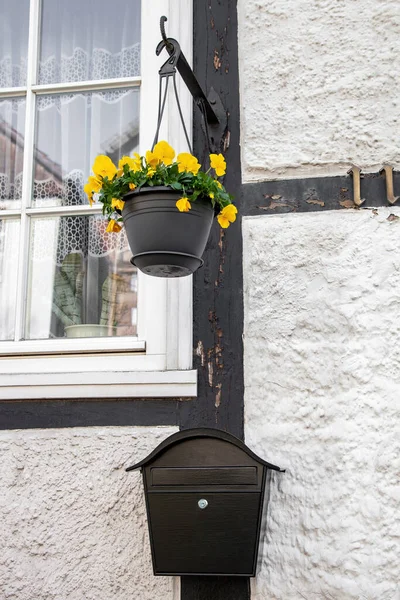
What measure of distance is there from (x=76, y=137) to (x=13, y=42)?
0.49 meters

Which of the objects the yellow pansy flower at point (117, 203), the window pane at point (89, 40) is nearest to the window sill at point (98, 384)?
the yellow pansy flower at point (117, 203)

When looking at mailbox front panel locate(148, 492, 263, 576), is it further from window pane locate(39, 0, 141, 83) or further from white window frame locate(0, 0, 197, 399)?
window pane locate(39, 0, 141, 83)

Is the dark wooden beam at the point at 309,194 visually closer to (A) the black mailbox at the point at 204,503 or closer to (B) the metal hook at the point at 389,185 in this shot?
(B) the metal hook at the point at 389,185

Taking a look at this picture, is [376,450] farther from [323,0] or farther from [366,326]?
[323,0]

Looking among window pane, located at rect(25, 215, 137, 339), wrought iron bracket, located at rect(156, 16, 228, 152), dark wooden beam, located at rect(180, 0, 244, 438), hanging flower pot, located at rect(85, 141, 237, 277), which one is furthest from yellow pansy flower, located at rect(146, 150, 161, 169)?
window pane, located at rect(25, 215, 137, 339)

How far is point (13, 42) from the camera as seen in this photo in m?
3.11

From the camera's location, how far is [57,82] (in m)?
3.00

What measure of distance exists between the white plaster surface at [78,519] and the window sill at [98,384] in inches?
4.6

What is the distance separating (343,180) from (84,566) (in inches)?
58.3

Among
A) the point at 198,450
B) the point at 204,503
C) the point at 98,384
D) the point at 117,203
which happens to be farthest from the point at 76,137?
the point at 204,503

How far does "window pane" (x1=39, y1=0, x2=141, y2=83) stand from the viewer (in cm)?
297

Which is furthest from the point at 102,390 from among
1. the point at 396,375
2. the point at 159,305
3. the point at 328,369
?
the point at 396,375

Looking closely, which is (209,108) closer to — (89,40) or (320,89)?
(320,89)

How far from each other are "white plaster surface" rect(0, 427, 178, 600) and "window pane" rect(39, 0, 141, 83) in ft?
4.37
